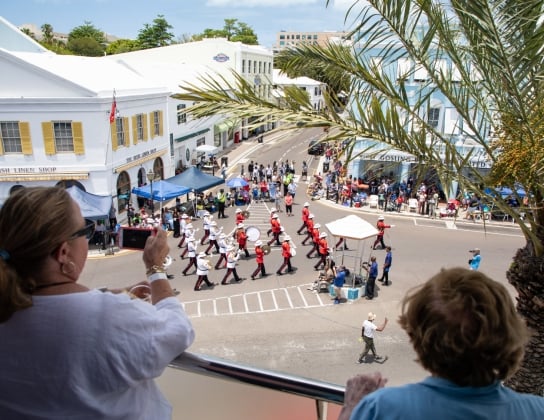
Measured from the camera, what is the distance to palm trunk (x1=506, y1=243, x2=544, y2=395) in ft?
15.0

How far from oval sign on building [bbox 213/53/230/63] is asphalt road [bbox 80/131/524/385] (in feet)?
70.1

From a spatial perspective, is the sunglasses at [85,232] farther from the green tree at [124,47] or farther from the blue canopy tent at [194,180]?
the green tree at [124,47]

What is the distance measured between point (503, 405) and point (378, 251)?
16.8 m

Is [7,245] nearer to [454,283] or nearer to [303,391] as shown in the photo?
[303,391]

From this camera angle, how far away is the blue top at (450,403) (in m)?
1.45

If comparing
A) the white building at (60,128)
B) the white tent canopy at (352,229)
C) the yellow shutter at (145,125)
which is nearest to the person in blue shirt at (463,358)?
the white tent canopy at (352,229)

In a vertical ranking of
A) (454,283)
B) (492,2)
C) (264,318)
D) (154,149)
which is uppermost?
(492,2)

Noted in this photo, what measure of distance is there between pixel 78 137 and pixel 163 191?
416cm

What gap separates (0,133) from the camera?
19203 mm

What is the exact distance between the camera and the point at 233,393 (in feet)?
7.90

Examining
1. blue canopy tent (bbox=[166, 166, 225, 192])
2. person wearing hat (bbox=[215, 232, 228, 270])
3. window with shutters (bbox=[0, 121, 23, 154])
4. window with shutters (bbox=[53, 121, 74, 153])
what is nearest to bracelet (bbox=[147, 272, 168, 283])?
person wearing hat (bbox=[215, 232, 228, 270])

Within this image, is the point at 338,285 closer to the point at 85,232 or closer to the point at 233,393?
the point at 233,393

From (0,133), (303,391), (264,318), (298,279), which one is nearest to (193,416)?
(303,391)

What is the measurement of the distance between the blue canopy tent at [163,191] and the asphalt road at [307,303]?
2.05 m
